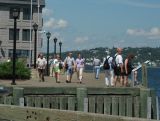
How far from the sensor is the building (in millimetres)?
83188

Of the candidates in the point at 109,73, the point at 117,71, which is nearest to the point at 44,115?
the point at 117,71

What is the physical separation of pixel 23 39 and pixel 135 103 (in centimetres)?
6753

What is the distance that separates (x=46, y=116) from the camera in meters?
9.44

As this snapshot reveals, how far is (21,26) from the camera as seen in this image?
84.1m

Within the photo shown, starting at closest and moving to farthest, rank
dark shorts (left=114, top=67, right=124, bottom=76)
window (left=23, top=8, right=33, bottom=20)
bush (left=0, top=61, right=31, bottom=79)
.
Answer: dark shorts (left=114, top=67, right=124, bottom=76)
bush (left=0, top=61, right=31, bottom=79)
window (left=23, top=8, right=33, bottom=20)

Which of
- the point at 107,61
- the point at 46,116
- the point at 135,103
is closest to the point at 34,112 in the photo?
the point at 46,116

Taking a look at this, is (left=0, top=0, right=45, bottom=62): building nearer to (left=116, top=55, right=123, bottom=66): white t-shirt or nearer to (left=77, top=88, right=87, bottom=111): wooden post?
(left=116, top=55, right=123, bottom=66): white t-shirt

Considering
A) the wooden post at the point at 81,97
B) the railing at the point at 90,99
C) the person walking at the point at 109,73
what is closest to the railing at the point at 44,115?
the railing at the point at 90,99

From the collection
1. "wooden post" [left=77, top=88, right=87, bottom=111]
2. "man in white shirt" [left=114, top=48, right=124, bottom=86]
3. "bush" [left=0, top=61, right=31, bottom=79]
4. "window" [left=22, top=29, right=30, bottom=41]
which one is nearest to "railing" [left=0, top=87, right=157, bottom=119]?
"wooden post" [left=77, top=88, right=87, bottom=111]

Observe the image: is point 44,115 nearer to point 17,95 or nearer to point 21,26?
point 17,95

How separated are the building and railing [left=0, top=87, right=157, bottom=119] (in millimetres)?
63809

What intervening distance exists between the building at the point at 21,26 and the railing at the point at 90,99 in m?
63.8

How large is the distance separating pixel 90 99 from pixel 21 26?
67.9 meters

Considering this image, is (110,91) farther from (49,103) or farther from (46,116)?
(46,116)
